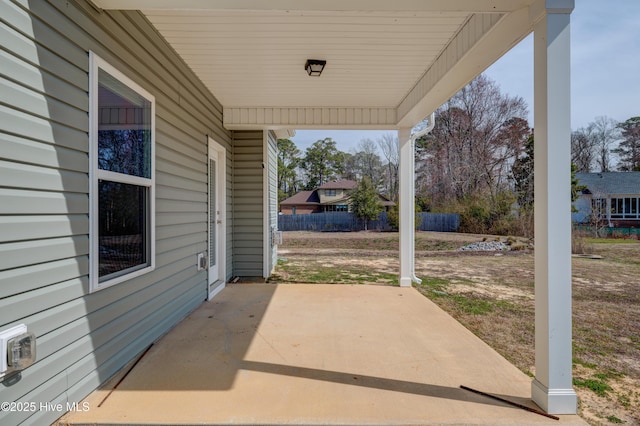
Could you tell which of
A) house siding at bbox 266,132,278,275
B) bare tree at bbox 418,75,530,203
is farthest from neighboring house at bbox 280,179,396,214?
house siding at bbox 266,132,278,275

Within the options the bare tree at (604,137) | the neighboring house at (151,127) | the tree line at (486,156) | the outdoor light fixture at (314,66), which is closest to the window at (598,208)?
the tree line at (486,156)

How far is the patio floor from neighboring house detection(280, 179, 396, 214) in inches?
922

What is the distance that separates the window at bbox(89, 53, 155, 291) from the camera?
2207mm

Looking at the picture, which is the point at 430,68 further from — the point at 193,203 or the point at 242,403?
the point at 242,403

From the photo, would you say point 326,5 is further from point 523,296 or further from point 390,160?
point 390,160

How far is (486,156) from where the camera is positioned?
20234 mm

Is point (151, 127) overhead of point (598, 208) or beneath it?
overhead

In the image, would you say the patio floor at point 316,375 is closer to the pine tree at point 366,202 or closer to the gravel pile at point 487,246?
the gravel pile at point 487,246

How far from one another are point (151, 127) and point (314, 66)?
5.93ft

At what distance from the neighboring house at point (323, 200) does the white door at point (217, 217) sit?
21.6 meters

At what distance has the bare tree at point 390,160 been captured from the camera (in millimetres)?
26578

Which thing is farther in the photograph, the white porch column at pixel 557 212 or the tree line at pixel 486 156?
the tree line at pixel 486 156

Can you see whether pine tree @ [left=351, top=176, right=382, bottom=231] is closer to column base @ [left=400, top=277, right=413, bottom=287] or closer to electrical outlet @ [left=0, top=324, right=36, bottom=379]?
column base @ [left=400, top=277, right=413, bottom=287]

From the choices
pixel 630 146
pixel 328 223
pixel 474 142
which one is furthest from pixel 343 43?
pixel 630 146
